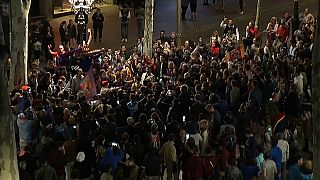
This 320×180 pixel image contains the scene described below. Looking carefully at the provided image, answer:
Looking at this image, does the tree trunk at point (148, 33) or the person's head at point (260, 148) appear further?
the tree trunk at point (148, 33)

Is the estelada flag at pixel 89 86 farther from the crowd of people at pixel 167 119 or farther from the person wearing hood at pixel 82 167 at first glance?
the person wearing hood at pixel 82 167

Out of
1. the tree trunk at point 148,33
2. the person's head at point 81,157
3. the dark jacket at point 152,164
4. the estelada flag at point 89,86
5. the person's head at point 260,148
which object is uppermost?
the tree trunk at point 148,33

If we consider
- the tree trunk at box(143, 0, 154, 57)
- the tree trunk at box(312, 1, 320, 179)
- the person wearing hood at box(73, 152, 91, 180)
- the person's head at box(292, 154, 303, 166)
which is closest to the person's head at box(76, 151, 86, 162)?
the person wearing hood at box(73, 152, 91, 180)

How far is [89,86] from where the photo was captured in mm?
19250

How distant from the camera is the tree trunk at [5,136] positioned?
1023cm

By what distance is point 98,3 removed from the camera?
39.0 meters

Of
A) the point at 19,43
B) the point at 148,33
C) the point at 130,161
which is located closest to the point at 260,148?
the point at 130,161

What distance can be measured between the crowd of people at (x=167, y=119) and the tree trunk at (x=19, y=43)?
1.71ft

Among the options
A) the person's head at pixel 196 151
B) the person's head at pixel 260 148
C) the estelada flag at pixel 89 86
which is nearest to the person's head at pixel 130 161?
the person's head at pixel 196 151

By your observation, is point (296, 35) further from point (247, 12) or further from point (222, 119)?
point (247, 12)

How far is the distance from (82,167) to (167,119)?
3.10 m

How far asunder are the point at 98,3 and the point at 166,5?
413 centimetres

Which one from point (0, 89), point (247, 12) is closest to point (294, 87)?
point (0, 89)

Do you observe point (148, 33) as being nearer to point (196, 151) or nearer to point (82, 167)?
point (196, 151)
